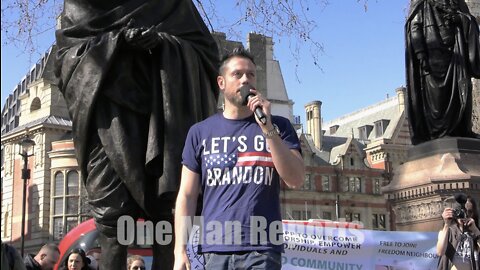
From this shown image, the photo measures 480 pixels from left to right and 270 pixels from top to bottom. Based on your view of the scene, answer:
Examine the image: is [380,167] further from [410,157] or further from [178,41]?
[178,41]

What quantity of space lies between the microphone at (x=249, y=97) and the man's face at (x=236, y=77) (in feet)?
0.09

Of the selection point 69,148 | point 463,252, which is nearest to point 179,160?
point 463,252

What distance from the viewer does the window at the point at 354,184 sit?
66.8 meters

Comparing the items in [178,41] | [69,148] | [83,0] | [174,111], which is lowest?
[174,111]

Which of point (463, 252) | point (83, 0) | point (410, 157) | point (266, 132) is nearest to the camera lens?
point (266, 132)

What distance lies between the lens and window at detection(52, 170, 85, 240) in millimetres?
45906

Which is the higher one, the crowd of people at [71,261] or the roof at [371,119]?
the roof at [371,119]

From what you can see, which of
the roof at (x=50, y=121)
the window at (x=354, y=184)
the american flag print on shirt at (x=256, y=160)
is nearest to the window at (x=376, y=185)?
the window at (x=354, y=184)

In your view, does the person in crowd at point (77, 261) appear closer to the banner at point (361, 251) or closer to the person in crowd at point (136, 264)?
the person in crowd at point (136, 264)

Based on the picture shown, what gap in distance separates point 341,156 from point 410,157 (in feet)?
189

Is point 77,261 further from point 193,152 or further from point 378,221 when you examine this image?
point 378,221

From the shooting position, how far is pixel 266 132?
10.2ft

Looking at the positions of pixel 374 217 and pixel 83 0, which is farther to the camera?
pixel 374 217

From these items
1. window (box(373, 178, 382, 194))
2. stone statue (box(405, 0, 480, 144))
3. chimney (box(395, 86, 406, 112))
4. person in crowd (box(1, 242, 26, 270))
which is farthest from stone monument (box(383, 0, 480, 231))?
chimney (box(395, 86, 406, 112))
